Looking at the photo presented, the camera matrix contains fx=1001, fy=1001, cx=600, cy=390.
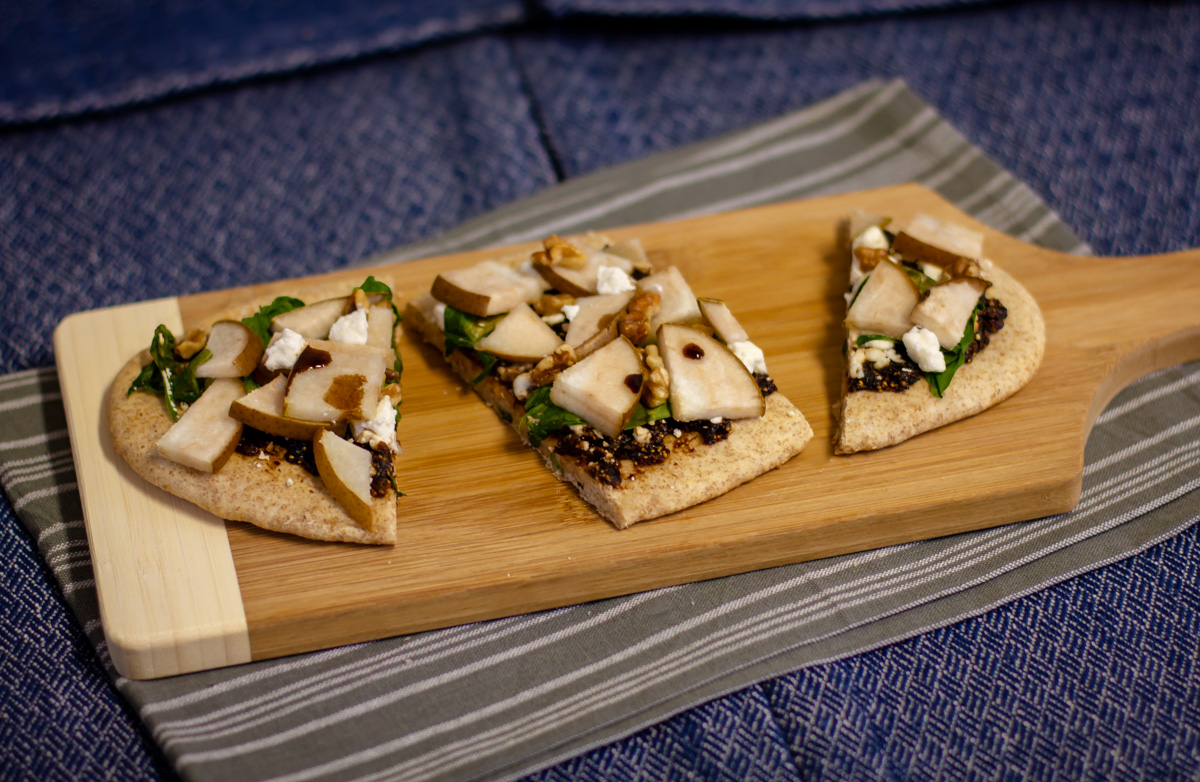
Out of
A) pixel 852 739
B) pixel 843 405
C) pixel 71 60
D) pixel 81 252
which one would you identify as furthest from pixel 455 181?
pixel 852 739

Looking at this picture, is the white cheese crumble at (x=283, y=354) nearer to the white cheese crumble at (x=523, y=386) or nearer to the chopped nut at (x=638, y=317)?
the white cheese crumble at (x=523, y=386)

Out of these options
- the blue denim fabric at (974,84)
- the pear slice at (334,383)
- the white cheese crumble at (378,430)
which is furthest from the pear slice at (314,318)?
the blue denim fabric at (974,84)

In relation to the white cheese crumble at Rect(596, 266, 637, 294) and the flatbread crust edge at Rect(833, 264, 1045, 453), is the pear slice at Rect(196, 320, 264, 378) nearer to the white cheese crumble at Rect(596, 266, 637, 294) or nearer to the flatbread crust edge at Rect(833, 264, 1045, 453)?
the white cheese crumble at Rect(596, 266, 637, 294)

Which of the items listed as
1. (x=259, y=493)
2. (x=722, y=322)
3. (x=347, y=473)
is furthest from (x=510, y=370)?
(x=259, y=493)

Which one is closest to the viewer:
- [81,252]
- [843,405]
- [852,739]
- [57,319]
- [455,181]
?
[852,739]

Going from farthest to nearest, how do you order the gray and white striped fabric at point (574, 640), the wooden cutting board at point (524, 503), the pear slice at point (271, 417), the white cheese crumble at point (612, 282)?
the white cheese crumble at point (612, 282) → the pear slice at point (271, 417) → the wooden cutting board at point (524, 503) → the gray and white striped fabric at point (574, 640)

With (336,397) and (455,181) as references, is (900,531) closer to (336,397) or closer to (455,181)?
(336,397)
